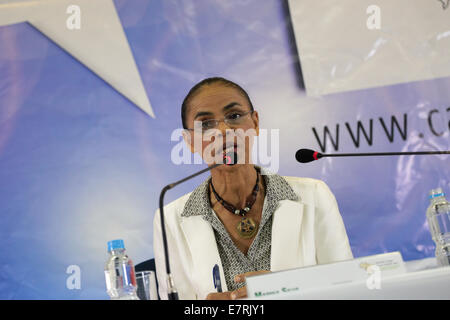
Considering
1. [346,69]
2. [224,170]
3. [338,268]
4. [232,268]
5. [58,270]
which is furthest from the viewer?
[346,69]

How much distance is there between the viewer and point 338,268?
3.07 feet

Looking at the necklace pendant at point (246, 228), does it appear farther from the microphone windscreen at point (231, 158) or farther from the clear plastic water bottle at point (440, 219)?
the clear plastic water bottle at point (440, 219)

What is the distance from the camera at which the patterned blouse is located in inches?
72.4

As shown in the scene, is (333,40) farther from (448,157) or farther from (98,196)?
(98,196)

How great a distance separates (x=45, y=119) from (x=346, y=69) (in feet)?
4.53

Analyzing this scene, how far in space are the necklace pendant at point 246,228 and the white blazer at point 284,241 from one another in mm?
89

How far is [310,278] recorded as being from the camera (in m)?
0.92

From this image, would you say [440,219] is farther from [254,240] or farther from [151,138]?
[151,138]

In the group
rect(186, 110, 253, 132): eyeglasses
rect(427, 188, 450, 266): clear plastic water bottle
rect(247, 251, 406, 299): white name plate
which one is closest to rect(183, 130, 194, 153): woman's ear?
rect(186, 110, 253, 132): eyeglasses

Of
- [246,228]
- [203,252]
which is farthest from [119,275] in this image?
[246,228]

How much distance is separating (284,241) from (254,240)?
0.11 metres

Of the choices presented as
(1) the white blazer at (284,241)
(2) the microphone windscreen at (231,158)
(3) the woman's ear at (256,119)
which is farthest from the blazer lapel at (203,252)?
(3) the woman's ear at (256,119)

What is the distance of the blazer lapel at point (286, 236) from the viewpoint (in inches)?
70.6
